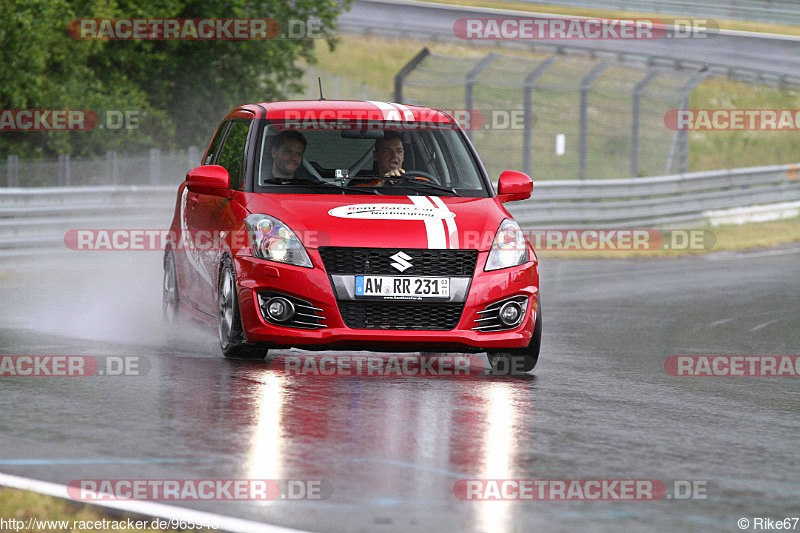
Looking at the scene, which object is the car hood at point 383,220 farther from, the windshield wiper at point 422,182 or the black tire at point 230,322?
the black tire at point 230,322

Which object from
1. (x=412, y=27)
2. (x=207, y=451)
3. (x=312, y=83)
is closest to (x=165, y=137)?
(x=312, y=83)

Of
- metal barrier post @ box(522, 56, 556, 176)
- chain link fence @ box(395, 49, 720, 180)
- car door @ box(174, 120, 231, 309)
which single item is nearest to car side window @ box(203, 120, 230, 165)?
car door @ box(174, 120, 231, 309)

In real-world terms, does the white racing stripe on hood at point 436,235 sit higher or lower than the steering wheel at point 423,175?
Answer: lower

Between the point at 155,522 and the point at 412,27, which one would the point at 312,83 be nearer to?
the point at 412,27

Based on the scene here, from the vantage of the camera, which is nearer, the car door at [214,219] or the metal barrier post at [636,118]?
the car door at [214,219]

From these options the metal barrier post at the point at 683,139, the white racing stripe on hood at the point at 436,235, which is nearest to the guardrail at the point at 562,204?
the metal barrier post at the point at 683,139

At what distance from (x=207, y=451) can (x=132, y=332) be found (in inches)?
209

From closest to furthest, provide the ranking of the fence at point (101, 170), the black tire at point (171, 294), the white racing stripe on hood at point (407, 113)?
1. the white racing stripe on hood at point (407, 113)
2. the black tire at point (171, 294)
3. the fence at point (101, 170)

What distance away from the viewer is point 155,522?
5445 millimetres

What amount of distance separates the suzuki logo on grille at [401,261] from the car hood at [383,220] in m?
0.06

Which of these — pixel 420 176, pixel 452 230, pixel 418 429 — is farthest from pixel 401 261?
pixel 418 429
